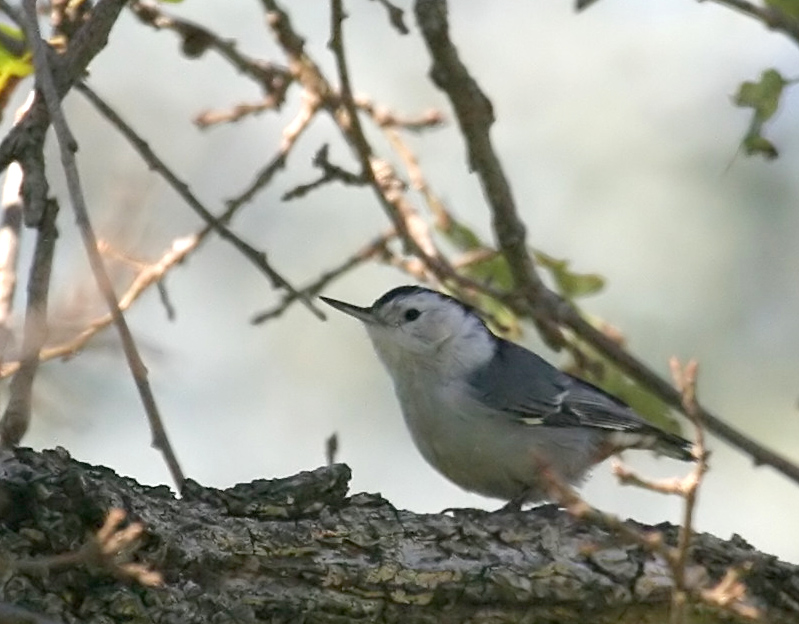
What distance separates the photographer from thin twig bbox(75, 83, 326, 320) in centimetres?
295

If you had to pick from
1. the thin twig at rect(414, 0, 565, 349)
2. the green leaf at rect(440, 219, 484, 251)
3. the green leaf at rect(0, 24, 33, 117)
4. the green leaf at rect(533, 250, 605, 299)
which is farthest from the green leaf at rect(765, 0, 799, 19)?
the green leaf at rect(0, 24, 33, 117)

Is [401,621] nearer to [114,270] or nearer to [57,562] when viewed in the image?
[57,562]

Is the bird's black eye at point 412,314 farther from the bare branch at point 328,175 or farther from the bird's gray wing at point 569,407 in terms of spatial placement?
the bare branch at point 328,175

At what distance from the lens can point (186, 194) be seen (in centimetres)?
295

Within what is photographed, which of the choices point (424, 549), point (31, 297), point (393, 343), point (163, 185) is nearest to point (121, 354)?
point (31, 297)

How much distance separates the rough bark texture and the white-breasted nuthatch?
780 mm

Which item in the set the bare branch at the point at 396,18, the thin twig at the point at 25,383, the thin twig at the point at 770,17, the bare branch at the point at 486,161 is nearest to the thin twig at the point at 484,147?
the bare branch at the point at 486,161

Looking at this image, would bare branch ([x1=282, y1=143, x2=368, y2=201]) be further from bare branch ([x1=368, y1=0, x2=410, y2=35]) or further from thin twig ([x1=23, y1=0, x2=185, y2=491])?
thin twig ([x1=23, y1=0, x2=185, y2=491])

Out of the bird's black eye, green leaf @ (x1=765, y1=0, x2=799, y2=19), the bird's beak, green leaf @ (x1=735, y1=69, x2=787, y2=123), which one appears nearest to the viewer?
green leaf @ (x1=735, y1=69, x2=787, y2=123)

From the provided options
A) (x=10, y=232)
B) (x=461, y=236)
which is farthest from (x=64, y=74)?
(x=461, y=236)

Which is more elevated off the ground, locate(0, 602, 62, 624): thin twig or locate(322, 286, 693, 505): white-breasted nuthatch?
locate(322, 286, 693, 505): white-breasted nuthatch

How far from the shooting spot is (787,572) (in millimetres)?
2521

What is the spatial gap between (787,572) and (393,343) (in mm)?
1578

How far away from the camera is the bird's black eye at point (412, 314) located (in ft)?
13.0
